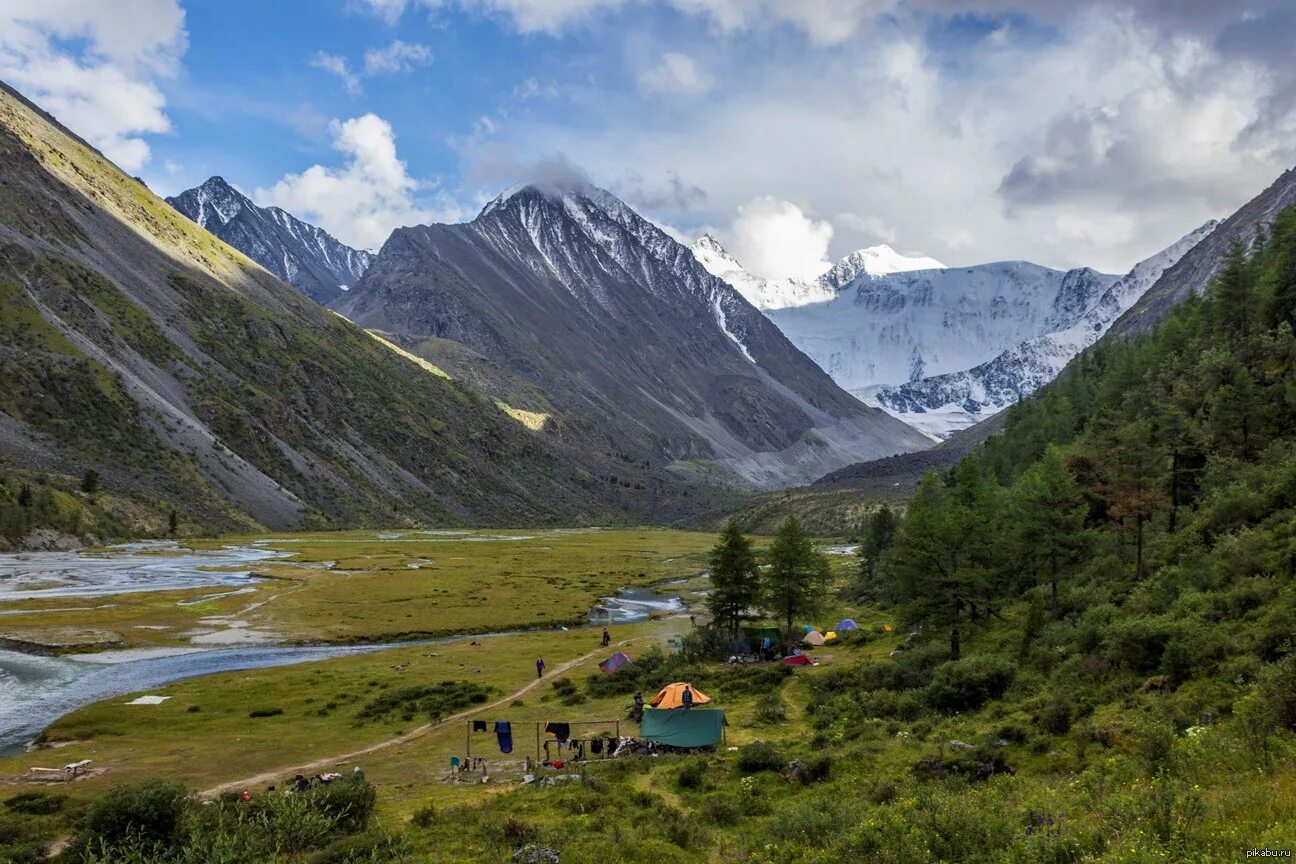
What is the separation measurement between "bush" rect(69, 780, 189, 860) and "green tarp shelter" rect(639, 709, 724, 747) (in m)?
21.5

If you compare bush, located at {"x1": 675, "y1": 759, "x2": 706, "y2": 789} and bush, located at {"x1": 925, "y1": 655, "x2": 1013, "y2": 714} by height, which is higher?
bush, located at {"x1": 925, "y1": 655, "x2": 1013, "y2": 714}

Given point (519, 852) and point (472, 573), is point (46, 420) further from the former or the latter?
point (519, 852)

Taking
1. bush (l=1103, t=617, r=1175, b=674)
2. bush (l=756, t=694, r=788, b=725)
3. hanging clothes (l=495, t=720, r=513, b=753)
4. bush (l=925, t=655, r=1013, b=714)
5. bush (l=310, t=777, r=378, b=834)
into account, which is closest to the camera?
bush (l=310, t=777, r=378, b=834)

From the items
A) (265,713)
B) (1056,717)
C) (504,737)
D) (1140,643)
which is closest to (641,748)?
(504,737)

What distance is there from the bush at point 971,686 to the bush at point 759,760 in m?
9.15

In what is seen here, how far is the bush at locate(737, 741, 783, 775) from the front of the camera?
97.6 feet

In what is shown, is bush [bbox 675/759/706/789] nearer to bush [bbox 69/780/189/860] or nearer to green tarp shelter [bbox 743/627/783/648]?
bush [bbox 69/780/189/860]

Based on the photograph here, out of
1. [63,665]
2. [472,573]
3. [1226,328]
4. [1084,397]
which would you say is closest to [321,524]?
[472,573]

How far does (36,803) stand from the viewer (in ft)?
96.3

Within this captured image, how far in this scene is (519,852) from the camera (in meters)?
19.8

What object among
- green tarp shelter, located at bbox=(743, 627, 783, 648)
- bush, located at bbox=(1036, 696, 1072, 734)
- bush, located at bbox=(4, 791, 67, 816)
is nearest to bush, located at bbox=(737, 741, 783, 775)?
bush, located at bbox=(1036, 696, 1072, 734)

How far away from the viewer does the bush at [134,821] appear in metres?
19.3

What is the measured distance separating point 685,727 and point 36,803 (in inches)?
1057

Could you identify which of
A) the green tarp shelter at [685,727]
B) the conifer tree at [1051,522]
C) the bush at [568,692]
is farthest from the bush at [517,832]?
the conifer tree at [1051,522]
